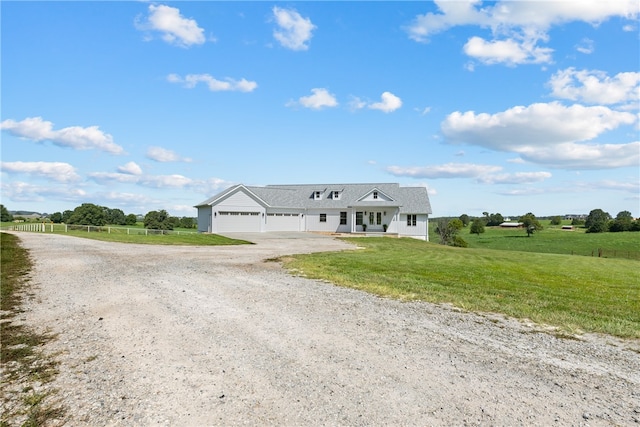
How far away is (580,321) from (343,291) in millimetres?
5013

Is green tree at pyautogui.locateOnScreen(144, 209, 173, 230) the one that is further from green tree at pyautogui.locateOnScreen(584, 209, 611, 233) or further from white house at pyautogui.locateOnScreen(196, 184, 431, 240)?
green tree at pyautogui.locateOnScreen(584, 209, 611, 233)

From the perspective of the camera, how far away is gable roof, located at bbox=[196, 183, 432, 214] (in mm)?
38500

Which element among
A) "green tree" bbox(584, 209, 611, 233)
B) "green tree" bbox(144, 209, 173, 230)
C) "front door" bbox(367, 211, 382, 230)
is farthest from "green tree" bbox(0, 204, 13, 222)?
"green tree" bbox(584, 209, 611, 233)

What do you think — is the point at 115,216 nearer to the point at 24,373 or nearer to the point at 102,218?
the point at 102,218

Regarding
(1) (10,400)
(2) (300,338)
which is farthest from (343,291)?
(1) (10,400)

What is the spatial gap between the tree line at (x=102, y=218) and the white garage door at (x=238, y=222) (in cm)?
2661

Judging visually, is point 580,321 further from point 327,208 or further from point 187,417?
point 327,208

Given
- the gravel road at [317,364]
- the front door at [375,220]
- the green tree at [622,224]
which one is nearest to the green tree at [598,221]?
the green tree at [622,224]

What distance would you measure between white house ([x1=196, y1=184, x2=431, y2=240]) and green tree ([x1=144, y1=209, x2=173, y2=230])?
2247 centimetres

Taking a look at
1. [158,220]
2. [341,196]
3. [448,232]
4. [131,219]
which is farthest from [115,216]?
[448,232]

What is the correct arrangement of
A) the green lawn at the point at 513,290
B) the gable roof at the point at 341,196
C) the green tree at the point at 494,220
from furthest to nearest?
1. the green tree at the point at 494,220
2. the gable roof at the point at 341,196
3. the green lawn at the point at 513,290

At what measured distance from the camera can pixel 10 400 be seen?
3.87 meters

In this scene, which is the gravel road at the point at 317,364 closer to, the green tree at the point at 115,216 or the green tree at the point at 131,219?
the green tree at the point at 115,216

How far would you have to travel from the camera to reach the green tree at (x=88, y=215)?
56769 millimetres
